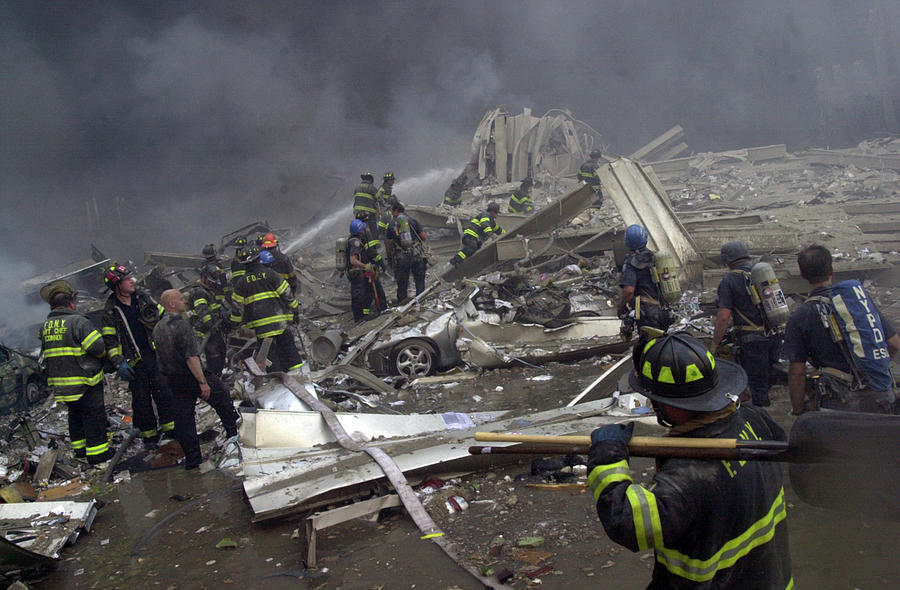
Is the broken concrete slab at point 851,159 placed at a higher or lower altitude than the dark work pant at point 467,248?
higher

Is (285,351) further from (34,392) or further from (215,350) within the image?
(34,392)

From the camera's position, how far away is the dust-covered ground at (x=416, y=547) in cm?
304

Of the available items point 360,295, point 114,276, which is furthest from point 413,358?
point 114,276

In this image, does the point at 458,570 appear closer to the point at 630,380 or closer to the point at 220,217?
the point at 630,380

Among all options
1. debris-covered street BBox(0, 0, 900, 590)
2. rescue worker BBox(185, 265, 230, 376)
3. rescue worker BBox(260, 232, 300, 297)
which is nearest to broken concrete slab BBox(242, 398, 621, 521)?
debris-covered street BBox(0, 0, 900, 590)

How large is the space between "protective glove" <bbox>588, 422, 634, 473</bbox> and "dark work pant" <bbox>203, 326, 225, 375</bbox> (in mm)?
6582

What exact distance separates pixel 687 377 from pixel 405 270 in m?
8.24

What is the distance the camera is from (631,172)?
361 inches

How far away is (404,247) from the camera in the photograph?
31.2ft

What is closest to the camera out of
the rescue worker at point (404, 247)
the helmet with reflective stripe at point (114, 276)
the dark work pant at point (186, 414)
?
the dark work pant at point (186, 414)

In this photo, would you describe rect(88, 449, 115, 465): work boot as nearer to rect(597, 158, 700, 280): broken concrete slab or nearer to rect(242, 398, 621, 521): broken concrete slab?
rect(242, 398, 621, 521): broken concrete slab

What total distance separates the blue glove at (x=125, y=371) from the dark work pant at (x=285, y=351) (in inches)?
58.0

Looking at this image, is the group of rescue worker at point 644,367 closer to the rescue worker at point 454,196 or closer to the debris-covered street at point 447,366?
the debris-covered street at point 447,366

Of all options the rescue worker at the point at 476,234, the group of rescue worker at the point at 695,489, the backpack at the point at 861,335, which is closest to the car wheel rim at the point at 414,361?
the rescue worker at the point at 476,234
